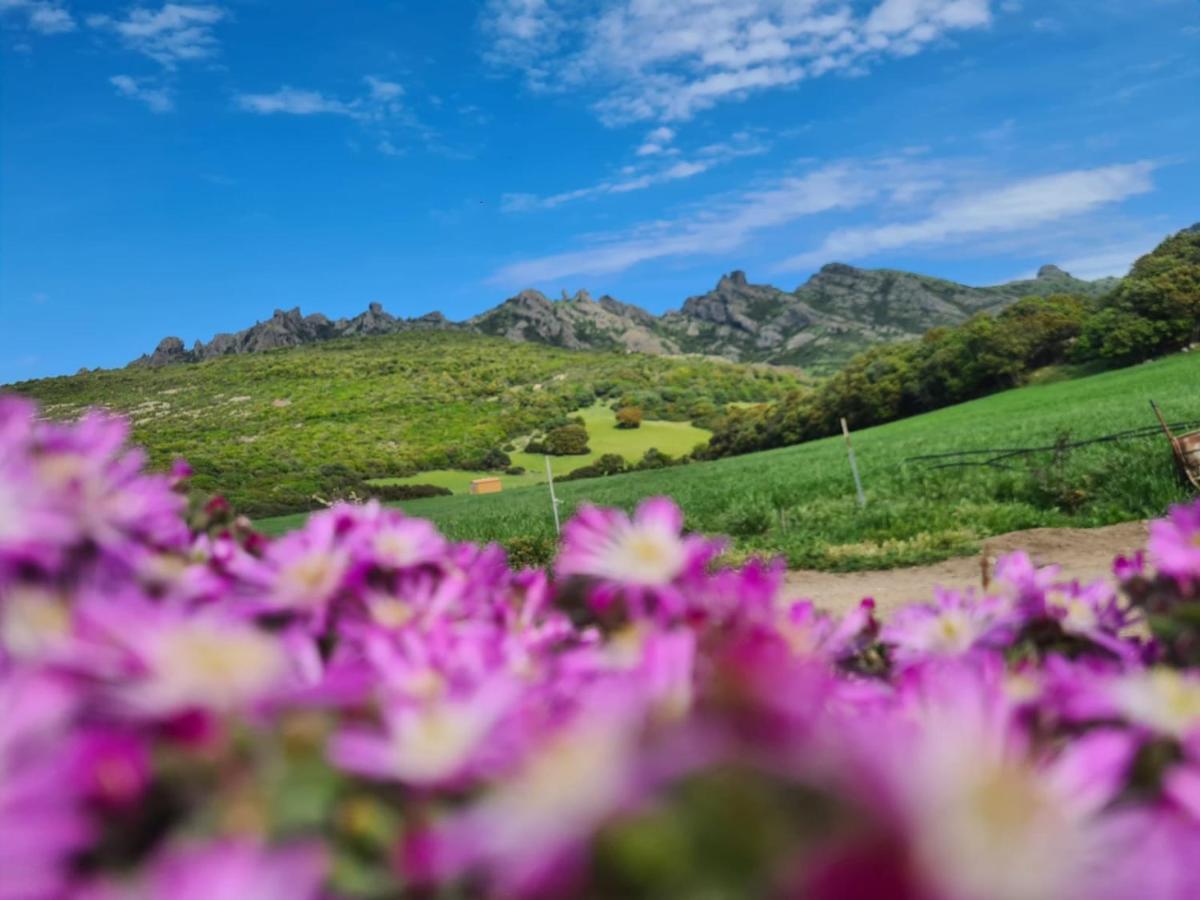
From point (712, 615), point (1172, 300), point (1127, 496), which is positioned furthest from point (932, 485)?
point (1172, 300)

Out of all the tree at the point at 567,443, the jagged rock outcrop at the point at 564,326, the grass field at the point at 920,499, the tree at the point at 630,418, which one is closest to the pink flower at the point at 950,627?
the grass field at the point at 920,499

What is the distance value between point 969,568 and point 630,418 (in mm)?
62271

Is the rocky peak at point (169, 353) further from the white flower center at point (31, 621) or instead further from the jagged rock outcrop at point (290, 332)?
the white flower center at point (31, 621)

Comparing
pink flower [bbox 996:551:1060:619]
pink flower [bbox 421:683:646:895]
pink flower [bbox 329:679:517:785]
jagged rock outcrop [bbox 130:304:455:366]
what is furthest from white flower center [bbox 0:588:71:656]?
jagged rock outcrop [bbox 130:304:455:366]

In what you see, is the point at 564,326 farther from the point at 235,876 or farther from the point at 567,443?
the point at 235,876

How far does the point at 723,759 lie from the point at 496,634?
58 centimetres

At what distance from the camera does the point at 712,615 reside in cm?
91

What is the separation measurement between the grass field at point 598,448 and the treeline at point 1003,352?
202 inches

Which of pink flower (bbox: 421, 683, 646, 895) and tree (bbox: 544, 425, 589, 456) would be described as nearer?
pink flower (bbox: 421, 683, 646, 895)

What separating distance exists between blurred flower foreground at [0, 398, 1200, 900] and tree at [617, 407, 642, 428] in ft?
231

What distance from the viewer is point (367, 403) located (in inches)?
3063

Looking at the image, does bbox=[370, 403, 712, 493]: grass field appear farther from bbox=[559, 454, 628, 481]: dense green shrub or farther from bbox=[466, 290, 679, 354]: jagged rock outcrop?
bbox=[466, 290, 679, 354]: jagged rock outcrop

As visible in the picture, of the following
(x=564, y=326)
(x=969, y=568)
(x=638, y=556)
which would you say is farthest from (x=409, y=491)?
(x=564, y=326)

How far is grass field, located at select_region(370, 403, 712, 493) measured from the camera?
171ft
